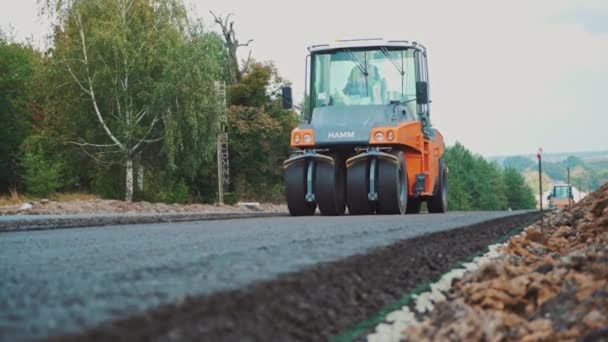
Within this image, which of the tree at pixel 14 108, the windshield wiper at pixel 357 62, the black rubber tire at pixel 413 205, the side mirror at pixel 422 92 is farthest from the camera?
the tree at pixel 14 108

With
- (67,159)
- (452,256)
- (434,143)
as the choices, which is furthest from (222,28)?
(452,256)

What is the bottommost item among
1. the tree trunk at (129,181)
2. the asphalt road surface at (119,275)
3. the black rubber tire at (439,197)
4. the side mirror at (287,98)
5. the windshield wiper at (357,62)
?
the asphalt road surface at (119,275)

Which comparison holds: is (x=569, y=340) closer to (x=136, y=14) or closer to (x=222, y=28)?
(x=136, y=14)

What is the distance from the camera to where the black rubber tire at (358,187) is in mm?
12781

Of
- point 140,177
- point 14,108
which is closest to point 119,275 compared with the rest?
point 140,177

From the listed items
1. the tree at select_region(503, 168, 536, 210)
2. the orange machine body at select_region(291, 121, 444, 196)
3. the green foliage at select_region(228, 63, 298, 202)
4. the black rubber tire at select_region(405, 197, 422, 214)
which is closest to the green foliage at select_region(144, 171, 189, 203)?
the green foliage at select_region(228, 63, 298, 202)

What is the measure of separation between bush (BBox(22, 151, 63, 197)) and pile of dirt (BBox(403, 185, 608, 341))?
31.5m

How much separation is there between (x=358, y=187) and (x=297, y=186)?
1.13 m

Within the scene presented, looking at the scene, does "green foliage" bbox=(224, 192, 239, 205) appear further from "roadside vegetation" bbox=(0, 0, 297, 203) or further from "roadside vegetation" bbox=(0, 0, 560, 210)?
"roadside vegetation" bbox=(0, 0, 297, 203)

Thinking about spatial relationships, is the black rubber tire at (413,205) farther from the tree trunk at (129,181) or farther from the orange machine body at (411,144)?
the tree trunk at (129,181)

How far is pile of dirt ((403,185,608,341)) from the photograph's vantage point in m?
2.55

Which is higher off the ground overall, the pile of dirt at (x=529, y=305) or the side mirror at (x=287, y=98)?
the side mirror at (x=287, y=98)

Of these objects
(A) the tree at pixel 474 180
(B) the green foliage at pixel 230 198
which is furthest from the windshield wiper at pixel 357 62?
(A) the tree at pixel 474 180

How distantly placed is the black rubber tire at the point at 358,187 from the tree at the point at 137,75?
17.8m
